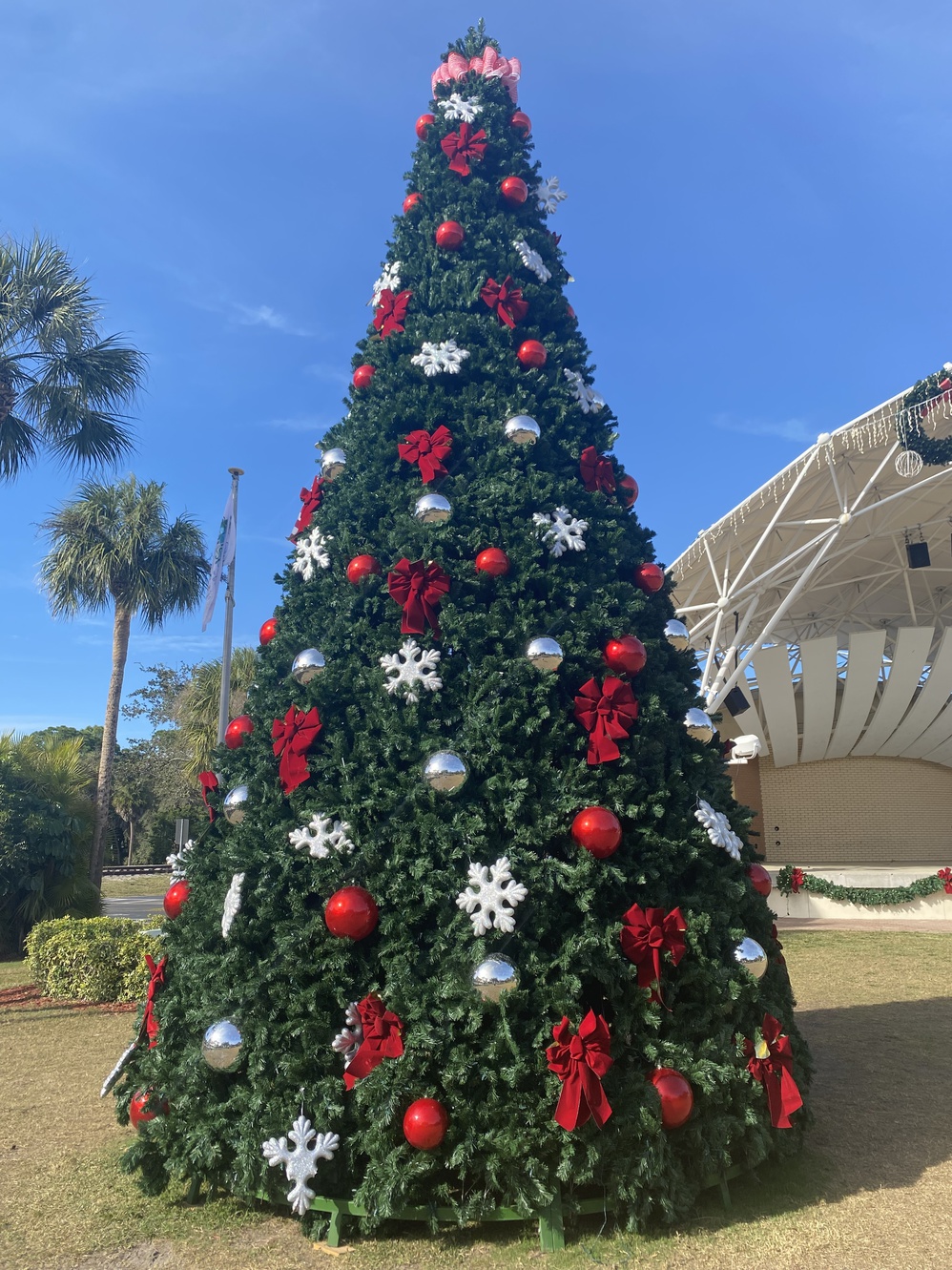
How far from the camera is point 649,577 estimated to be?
4.60m

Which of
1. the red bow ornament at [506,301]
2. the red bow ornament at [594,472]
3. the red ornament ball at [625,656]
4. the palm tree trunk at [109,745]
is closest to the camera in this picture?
the red ornament ball at [625,656]

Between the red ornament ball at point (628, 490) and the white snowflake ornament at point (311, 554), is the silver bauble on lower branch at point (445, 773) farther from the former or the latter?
the red ornament ball at point (628, 490)

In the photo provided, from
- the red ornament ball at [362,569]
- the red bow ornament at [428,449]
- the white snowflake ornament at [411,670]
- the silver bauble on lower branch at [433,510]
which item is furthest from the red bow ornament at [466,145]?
the white snowflake ornament at [411,670]

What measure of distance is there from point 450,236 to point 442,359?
40.3 inches

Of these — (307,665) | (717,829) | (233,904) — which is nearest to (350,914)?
(233,904)

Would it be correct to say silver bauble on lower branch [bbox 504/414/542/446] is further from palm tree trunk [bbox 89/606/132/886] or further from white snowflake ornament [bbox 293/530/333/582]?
palm tree trunk [bbox 89/606/132/886]

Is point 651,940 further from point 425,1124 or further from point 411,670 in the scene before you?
point 411,670

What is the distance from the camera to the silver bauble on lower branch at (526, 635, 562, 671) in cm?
384

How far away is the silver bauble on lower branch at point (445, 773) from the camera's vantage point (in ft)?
11.5

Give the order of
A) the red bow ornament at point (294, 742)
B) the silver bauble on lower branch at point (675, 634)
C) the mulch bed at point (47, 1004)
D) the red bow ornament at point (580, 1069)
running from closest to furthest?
the red bow ornament at point (580, 1069), the red bow ornament at point (294, 742), the silver bauble on lower branch at point (675, 634), the mulch bed at point (47, 1004)

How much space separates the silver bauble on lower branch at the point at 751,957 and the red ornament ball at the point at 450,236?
450 centimetres

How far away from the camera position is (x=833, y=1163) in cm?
411

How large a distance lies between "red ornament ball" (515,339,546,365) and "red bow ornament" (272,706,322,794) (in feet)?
8.21

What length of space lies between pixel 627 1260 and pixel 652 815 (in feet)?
5.59
